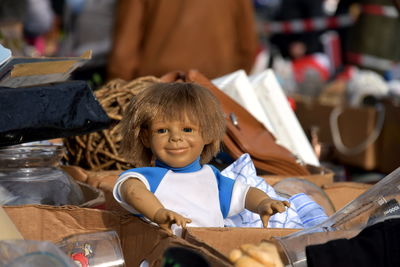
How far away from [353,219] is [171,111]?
576mm

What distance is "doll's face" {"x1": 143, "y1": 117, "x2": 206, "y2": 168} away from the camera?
2.09m

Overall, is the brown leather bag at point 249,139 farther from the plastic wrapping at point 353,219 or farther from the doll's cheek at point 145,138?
the plastic wrapping at point 353,219

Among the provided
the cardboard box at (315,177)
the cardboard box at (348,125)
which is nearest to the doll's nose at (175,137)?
the cardboard box at (315,177)

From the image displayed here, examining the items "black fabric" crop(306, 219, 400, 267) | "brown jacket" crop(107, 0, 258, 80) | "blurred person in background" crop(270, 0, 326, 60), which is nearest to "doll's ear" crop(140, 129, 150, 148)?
"black fabric" crop(306, 219, 400, 267)

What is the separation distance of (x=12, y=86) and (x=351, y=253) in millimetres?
1232

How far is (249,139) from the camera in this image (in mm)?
3162

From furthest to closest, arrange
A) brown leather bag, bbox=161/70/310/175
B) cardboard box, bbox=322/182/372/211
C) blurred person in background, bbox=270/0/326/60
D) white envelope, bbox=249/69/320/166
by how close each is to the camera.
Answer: blurred person in background, bbox=270/0/326/60
white envelope, bbox=249/69/320/166
brown leather bag, bbox=161/70/310/175
cardboard box, bbox=322/182/372/211

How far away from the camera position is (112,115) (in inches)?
123

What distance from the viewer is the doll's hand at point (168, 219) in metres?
1.81

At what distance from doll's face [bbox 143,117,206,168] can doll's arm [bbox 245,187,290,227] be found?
198 mm

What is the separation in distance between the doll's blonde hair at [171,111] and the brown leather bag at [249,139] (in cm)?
90

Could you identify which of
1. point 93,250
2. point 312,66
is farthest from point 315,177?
point 312,66

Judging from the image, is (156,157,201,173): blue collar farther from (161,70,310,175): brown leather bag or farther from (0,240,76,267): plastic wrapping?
(161,70,310,175): brown leather bag

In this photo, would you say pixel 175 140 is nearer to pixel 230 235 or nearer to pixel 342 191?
pixel 230 235
